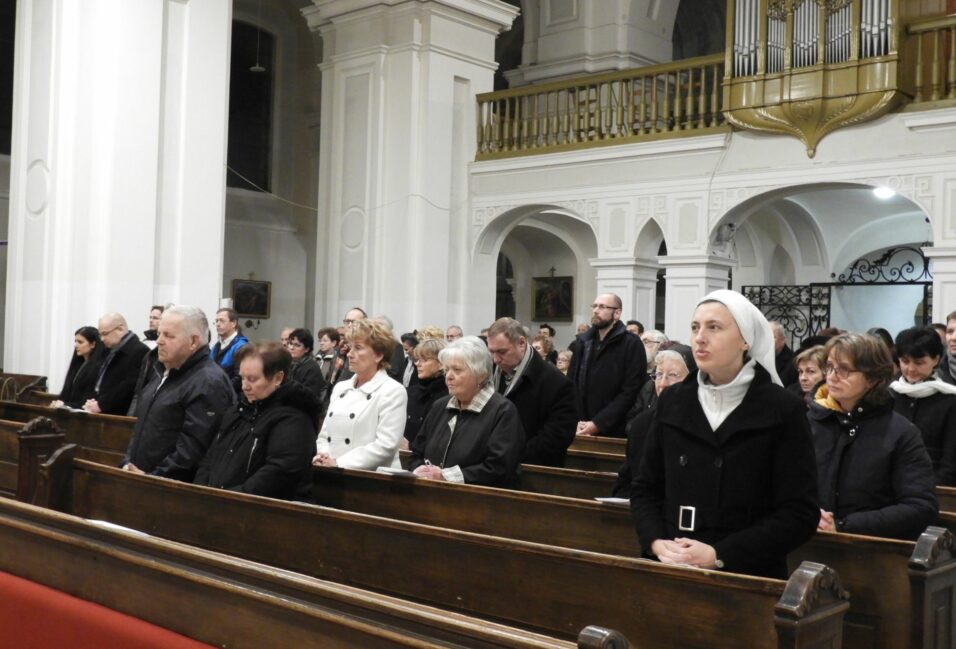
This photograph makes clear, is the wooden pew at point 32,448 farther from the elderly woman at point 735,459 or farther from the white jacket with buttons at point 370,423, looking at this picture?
the elderly woman at point 735,459

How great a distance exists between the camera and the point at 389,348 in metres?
4.77

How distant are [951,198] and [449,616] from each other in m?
9.39

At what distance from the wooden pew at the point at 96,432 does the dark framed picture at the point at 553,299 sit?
37.8 feet

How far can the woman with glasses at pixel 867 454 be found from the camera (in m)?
3.39

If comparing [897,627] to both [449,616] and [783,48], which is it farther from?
[783,48]

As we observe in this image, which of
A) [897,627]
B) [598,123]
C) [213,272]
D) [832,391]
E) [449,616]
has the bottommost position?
[897,627]

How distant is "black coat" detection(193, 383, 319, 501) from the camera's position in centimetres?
407

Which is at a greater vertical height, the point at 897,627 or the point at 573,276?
the point at 573,276

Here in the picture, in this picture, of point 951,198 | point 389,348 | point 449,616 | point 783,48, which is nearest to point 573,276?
point 783,48

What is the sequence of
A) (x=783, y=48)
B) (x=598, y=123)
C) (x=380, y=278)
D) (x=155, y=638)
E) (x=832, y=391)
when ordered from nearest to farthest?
1. (x=155, y=638)
2. (x=832, y=391)
3. (x=783, y=48)
4. (x=598, y=123)
5. (x=380, y=278)

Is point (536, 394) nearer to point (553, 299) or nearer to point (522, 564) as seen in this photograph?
point (522, 564)

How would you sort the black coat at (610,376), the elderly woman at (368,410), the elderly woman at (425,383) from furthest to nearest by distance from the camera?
1. the black coat at (610,376)
2. the elderly woman at (425,383)
3. the elderly woman at (368,410)

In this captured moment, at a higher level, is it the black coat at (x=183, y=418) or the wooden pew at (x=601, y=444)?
the black coat at (x=183, y=418)

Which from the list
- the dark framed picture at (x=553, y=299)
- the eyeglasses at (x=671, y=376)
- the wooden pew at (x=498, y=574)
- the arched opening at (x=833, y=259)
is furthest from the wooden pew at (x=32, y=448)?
the dark framed picture at (x=553, y=299)
